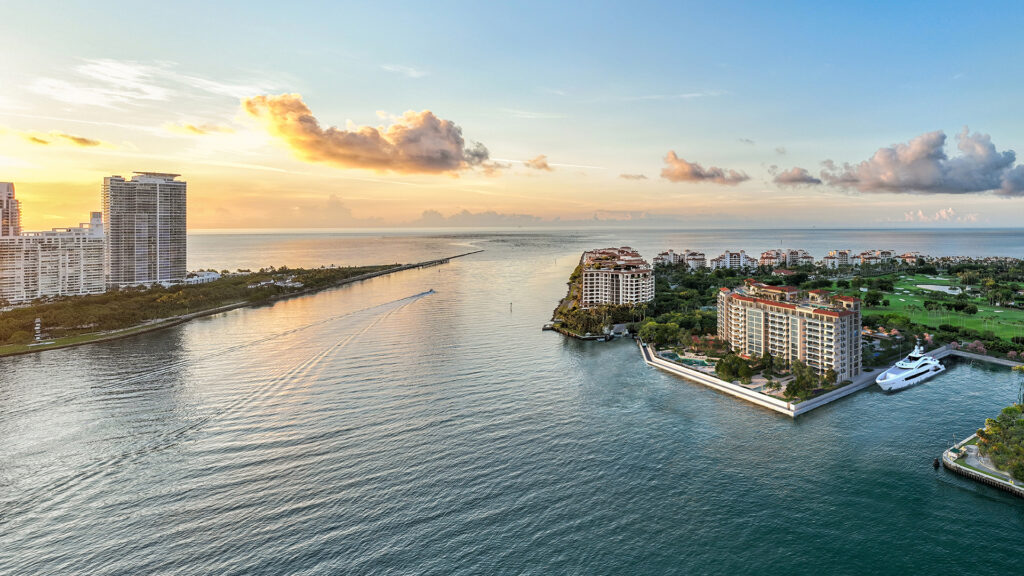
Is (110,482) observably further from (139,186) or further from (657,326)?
(139,186)

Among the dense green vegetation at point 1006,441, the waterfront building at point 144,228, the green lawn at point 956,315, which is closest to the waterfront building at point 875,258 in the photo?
the green lawn at point 956,315

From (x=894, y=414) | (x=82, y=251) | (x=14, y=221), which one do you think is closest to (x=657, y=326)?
(x=894, y=414)

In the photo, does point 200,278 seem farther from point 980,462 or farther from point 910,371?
point 980,462

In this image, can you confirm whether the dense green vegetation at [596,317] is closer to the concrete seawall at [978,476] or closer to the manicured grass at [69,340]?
the concrete seawall at [978,476]

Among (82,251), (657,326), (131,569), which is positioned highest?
(82,251)

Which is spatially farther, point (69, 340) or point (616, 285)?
point (616, 285)

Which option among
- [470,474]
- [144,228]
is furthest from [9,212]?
[470,474]

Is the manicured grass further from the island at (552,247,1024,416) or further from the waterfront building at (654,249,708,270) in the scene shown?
the waterfront building at (654,249,708,270)

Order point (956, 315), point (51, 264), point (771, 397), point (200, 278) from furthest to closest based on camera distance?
point (200, 278)
point (51, 264)
point (956, 315)
point (771, 397)
